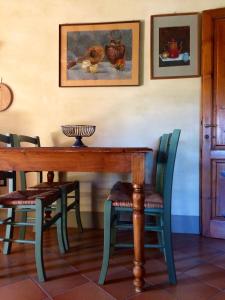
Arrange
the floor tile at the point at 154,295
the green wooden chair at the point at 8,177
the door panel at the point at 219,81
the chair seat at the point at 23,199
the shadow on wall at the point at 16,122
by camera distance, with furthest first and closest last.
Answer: the shadow on wall at the point at 16,122
the door panel at the point at 219,81
the green wooden chair at the point at 8,177
the chair seat at the point at 23,199
the floor tile at the point at 154,295

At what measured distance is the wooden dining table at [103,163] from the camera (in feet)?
5.10

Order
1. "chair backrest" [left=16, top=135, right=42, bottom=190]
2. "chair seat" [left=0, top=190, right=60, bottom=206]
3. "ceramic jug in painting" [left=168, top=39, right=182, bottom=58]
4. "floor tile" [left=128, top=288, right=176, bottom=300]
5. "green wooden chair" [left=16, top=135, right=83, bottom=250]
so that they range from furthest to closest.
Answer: "ceramic jug in painting" [left=168, top=39, right=182, bottom=58] → "chair backrest" [left=16, top=135, right=42, bottom=190] → "green wooden chair" [left=16, top=135, right=83, bottom=250] → "chair seat" [left=0, top=190, right=60, bottom=206] → "floor tile" [left=128, top=288, right=176, bottom=300]

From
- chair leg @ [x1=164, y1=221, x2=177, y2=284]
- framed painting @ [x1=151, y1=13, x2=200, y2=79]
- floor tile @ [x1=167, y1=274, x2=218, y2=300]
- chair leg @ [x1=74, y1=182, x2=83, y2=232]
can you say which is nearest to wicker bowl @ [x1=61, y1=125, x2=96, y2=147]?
chair leg @ [x1=74, y1=182, x2=83, y2=232]

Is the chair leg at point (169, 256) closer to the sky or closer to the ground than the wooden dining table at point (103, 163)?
closer to the ground

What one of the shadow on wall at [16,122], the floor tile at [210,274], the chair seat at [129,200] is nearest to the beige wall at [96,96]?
the shadow on wall at [16,122]

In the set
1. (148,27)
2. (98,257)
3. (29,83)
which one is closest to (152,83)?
(148,27)

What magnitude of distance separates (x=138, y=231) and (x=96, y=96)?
1556 mm

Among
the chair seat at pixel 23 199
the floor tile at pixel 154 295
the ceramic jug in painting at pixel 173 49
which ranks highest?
the ceramic jug in painting at pixel 173 49

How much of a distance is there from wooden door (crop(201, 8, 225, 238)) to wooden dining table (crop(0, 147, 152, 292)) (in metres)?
1.16

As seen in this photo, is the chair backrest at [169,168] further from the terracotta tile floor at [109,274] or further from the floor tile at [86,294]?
the floor tile at [86,294]

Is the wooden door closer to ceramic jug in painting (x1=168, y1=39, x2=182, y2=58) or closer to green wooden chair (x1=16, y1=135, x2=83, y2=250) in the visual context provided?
ceramic jug in painting (x1=168, y1=39, x2=182, y2=58)

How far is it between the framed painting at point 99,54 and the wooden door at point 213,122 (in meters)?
0.64

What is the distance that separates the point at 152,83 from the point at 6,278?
1983mm

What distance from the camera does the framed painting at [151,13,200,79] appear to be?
2.58m
